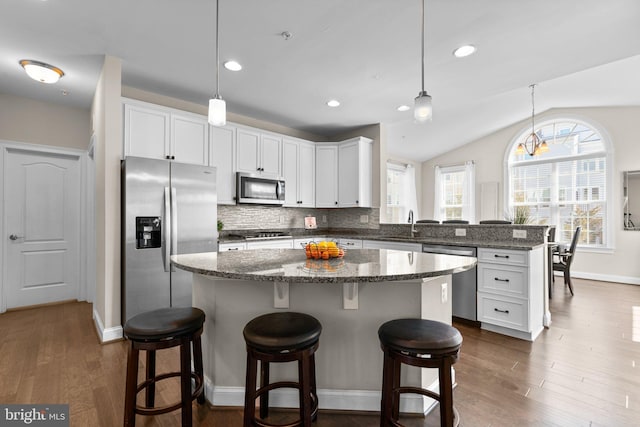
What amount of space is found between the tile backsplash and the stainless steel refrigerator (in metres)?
1.17

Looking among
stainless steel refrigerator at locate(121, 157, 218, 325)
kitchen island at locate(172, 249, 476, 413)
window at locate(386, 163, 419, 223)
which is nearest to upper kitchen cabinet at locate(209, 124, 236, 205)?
stainless steel refrigerator at locate(121, 157, 218, 325)

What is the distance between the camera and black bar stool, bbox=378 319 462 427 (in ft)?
4.42

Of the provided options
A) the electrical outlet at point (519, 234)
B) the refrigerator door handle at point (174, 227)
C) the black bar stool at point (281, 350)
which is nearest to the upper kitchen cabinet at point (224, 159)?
the refrigerator door handle at point (174, 227)

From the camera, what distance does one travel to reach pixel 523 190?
22.1 ft

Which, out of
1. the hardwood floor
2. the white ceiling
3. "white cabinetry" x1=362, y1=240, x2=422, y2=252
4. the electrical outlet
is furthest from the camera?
"white cabinetry" x1=362, y1=240, x2=422, y2=252

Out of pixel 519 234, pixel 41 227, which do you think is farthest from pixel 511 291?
pixel 41 227

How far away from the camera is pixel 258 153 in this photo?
14.6ft

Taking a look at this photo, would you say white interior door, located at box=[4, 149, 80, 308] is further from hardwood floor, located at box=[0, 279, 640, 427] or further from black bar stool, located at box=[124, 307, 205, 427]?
black bar stool, located at box=[124, 307, 205, 427]

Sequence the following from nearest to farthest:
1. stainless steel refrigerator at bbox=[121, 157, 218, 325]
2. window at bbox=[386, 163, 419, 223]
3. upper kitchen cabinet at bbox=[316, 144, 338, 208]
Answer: stainless steel refrigerator at bbox=[121, 157, 218, 325] < upper kitchen cabinet at bbox=[316, 144, 338, 208] < window at bbox=[386, 163, 419, 223]

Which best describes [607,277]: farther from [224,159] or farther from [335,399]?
[224,159]

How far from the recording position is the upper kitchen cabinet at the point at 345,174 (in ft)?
16.1

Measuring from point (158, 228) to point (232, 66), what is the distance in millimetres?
1773

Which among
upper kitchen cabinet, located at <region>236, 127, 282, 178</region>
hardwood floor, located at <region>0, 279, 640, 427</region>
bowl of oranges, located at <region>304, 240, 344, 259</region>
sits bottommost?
hardwood floor, located at <region>0, 279, 640, 427</region>

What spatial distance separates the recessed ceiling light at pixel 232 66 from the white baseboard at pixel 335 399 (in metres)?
2.79
